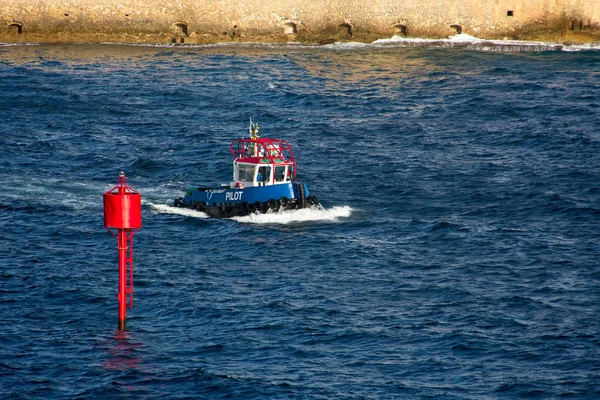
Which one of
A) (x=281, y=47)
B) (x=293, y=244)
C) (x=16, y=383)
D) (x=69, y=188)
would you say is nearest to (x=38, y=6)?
(x=281, y=47)

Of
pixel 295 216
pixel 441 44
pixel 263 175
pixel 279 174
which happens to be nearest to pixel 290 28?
pixel 441 44

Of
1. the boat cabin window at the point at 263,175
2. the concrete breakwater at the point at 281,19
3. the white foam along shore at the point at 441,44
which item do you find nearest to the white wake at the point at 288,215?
the boat cabin window at the point at 263,175

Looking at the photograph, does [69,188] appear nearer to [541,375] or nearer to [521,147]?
[521,147]

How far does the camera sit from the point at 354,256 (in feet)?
116

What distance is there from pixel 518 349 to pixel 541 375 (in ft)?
5.22

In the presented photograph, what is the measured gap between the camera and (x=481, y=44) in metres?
76.8

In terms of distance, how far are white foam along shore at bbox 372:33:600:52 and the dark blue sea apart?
514 cm

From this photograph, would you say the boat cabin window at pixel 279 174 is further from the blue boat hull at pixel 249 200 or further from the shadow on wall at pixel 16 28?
the shadow on wall at pixel 16 28

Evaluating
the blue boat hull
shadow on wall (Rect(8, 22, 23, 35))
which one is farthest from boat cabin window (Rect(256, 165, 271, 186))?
shadow on wall (Rect(8, 22, 23, 35))

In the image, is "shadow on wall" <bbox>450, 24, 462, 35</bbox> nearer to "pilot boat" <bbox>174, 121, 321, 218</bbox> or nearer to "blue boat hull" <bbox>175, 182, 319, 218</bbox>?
"pilot boat" <bbox>174, 121, 321, 218</bbox>

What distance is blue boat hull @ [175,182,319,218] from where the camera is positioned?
41.0 metres

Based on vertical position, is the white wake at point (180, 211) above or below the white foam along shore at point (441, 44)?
below

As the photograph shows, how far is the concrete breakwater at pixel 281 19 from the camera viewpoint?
76.9 meters

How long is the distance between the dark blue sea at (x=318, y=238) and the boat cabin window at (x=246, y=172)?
114 inches
